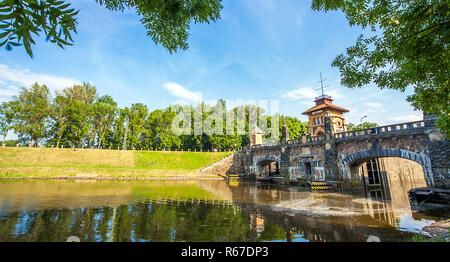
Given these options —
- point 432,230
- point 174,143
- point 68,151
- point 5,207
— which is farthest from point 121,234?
point 174,143

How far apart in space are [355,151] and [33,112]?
62.9 metres

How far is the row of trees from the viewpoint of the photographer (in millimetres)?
44750

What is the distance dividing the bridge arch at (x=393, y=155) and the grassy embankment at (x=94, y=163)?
2636 centimetres

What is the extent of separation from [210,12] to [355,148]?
2511 centimetres

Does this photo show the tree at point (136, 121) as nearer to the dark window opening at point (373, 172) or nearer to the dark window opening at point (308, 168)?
the dark window opening at point (308, 168)

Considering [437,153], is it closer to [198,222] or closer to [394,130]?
[394,130]

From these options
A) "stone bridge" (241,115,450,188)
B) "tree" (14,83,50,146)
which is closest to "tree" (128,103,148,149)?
"tree" (14,83,50,146)

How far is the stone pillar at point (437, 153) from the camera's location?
15.8 meters

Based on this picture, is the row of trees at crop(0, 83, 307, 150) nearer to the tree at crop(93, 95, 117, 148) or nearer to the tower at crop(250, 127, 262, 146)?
the tree at crop(93, 95, 117, 148)

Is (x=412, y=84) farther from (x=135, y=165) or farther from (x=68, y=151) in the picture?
(x=68, y=151)

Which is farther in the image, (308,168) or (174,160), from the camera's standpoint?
(174,160)

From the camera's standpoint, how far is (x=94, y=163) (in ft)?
131

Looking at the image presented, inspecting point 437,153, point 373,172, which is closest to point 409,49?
point 437,153

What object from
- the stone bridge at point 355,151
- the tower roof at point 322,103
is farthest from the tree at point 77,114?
the tower roof at point 322,103
